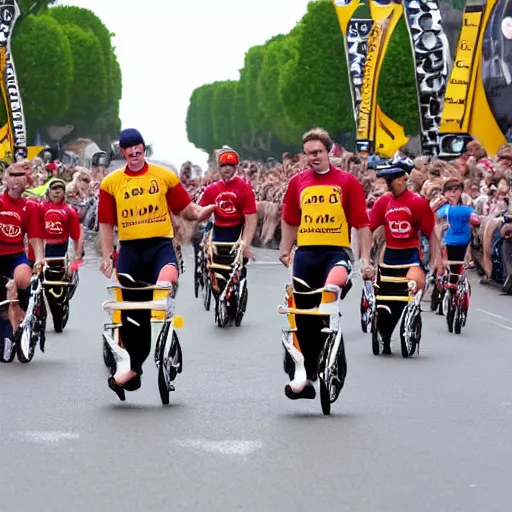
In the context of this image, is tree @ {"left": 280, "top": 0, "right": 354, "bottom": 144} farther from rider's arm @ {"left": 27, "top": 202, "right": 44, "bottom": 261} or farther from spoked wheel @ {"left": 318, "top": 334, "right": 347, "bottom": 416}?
spoked wheel @ {"left": 318, "top": 334, "right": 347, "bottom": 416}

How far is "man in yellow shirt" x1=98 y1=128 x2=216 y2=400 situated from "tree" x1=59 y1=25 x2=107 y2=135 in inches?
3758

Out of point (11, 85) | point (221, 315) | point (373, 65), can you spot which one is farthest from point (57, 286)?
point (11, 85)

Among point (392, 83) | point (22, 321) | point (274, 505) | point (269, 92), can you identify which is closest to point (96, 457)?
point (274, 505)

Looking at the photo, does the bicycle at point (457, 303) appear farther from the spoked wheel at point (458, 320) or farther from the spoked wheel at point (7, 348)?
the spoked wheel at point (7, 348)

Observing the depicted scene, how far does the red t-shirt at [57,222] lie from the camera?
60.0 feet

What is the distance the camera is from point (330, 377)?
11070 mm

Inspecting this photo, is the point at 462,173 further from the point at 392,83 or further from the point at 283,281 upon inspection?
the point at 392,83

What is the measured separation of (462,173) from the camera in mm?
29312

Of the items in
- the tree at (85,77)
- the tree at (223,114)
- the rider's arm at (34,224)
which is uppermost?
the rider's arm at (34,224)

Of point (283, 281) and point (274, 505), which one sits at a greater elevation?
point (274, 505)

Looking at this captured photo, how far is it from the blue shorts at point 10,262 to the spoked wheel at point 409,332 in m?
3.23

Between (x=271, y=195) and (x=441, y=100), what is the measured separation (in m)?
6.19

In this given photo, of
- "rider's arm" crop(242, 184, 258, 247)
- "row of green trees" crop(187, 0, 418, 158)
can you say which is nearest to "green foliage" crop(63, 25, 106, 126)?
"row of green trees" crop(187, 0, 418, 158)

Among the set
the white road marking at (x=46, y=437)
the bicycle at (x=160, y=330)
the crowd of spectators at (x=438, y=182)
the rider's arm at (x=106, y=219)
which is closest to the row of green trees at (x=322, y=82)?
the crowd of spectators at (x=438, y=182)
